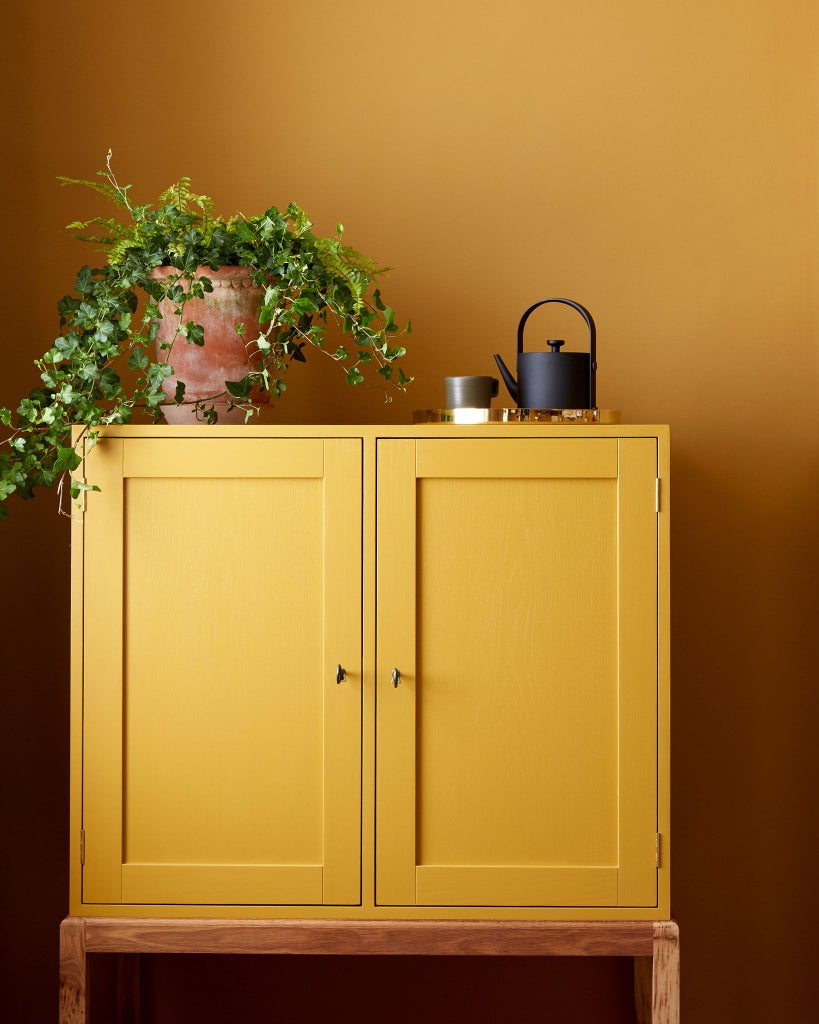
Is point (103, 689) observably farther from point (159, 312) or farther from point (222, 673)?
point (159, 312)

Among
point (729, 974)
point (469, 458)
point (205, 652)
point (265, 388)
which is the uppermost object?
point (265, 388)

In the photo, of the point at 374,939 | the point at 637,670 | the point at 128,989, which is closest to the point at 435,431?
the point at 637,670

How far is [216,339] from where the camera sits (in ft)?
5.41

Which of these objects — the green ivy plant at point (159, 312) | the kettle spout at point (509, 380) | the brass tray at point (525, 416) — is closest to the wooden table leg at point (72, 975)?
the green ivy plant at point (159, 312)

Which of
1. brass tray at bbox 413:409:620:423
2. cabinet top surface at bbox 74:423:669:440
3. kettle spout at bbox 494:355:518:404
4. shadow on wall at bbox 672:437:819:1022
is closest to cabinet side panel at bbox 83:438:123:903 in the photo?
cabinet top surface at bbox 74:423:669:440

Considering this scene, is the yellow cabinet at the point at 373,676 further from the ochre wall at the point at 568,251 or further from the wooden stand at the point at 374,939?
the ochre wall at the point at 568,251

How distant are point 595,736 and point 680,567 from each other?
2.09 feet

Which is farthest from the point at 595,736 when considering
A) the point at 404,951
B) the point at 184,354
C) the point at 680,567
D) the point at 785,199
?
the point at 785,199

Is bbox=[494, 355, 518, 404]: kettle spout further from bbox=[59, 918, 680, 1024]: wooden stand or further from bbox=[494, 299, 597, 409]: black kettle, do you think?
bbox=[59, 918, 680, 1024]: wooden stand

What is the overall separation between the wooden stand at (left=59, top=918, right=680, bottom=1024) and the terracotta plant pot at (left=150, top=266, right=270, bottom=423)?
88 cm

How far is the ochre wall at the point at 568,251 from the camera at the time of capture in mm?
2086

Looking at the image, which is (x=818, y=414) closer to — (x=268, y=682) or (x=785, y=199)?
(x=785, y=199)

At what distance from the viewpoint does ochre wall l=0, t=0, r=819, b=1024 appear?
2.09 metres

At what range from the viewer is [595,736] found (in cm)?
160
